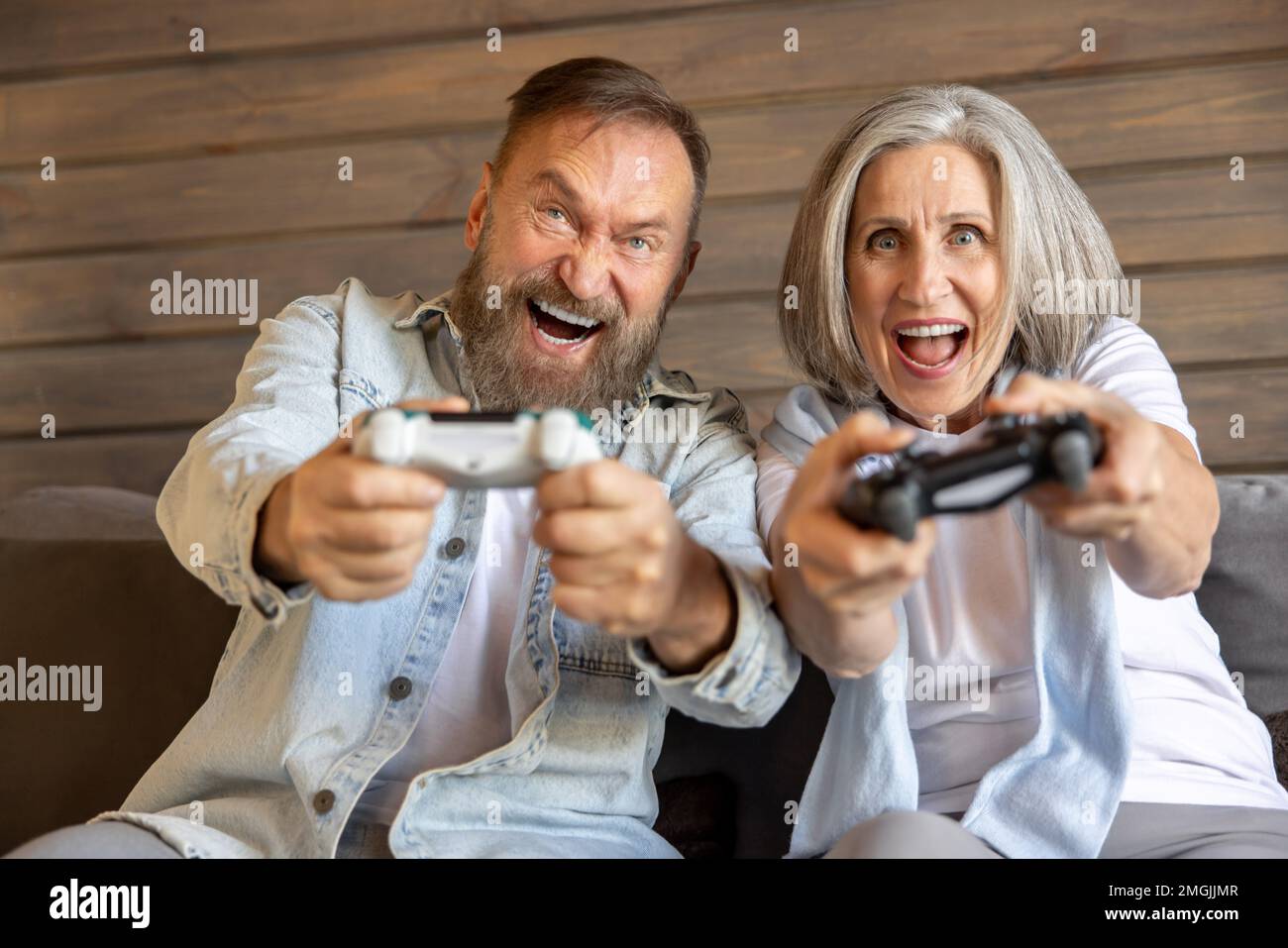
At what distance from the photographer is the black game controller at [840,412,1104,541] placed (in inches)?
29.1

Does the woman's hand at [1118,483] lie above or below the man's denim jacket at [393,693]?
above

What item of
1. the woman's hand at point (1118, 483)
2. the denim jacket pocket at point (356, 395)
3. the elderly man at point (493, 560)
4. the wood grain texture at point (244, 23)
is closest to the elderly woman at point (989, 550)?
the woman's hand at point (1118, 483)

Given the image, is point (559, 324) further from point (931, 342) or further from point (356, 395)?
point (931, 342)

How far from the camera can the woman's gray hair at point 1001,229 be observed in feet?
4.22

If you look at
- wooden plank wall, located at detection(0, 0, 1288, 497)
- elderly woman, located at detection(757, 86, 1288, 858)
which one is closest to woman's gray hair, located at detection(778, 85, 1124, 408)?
elderly woman, located at detection(757, 86, 1288, 858)

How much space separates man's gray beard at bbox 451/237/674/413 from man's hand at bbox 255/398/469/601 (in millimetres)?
524

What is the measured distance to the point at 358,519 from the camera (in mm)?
801

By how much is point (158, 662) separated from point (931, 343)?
3.61 feet

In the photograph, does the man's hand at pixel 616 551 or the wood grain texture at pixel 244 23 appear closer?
the man's hand at pixel 616 551

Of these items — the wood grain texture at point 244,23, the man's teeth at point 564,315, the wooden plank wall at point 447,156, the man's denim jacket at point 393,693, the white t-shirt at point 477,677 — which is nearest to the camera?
the man's denim jacket at point 393,693

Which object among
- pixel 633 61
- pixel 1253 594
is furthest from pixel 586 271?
pixel 633 61

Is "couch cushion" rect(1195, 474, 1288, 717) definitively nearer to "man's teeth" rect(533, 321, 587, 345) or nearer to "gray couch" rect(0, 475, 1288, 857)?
"gray couch" rect(0, 475, 1288, 857)

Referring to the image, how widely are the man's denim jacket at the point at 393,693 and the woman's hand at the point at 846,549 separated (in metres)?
0.09

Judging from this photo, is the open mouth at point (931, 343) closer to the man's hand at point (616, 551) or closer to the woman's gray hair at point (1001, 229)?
the woman's gray hair at point (1001, 229)
